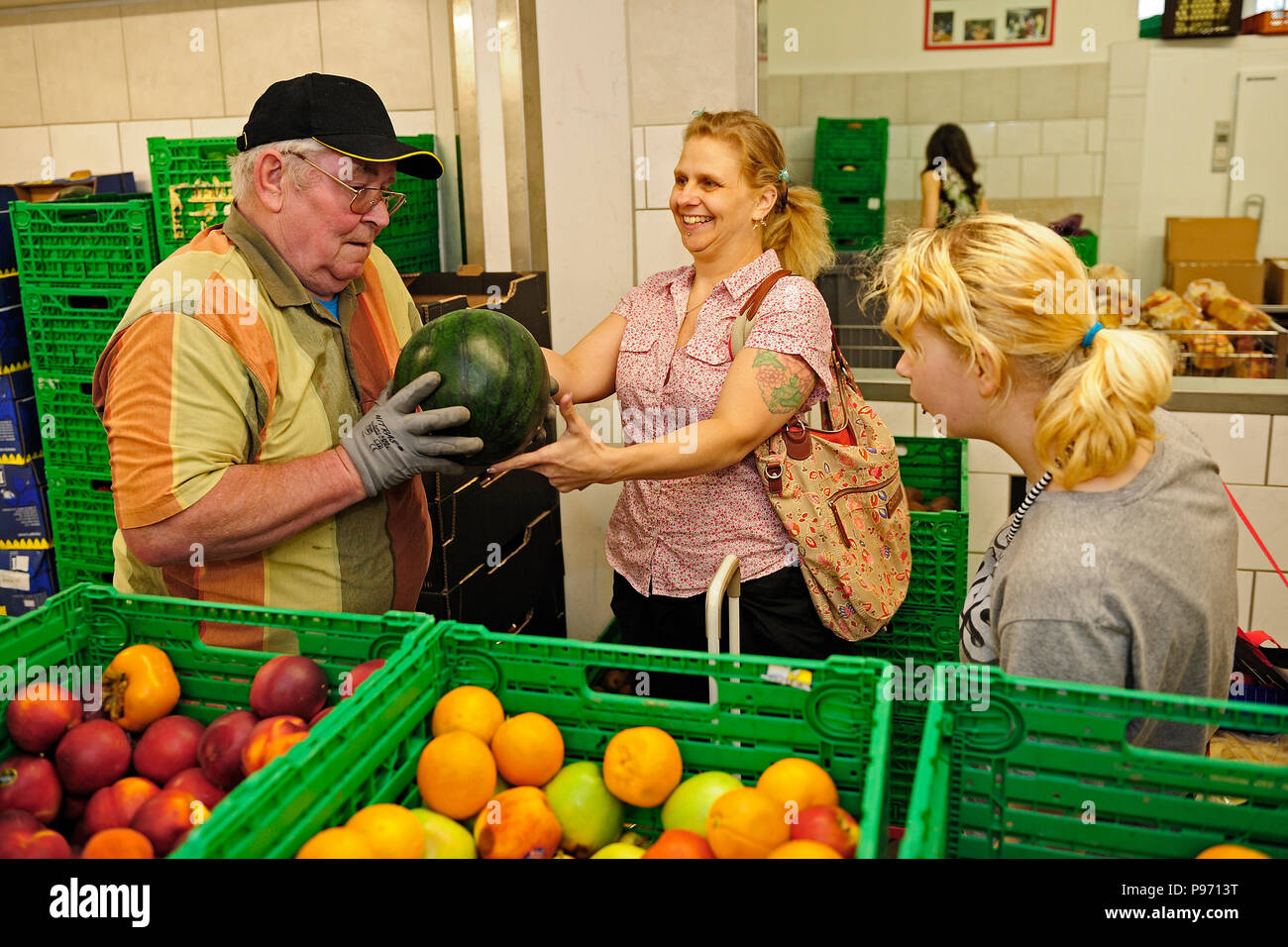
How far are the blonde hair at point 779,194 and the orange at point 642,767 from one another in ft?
4.88

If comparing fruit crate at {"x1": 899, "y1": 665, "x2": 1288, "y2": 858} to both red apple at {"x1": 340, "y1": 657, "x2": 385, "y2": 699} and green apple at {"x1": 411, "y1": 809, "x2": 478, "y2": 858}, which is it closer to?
green apple at {"x1": 411, "y1": 809, "x2": 478, "y2": 858}

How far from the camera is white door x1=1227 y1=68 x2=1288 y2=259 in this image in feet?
21.5

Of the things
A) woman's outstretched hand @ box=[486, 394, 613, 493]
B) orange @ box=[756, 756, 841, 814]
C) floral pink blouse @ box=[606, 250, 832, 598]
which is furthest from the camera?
floral pink blouse @ box=[606, 250, 832, 598]

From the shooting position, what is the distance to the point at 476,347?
168 cm

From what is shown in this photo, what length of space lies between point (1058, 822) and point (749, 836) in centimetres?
32

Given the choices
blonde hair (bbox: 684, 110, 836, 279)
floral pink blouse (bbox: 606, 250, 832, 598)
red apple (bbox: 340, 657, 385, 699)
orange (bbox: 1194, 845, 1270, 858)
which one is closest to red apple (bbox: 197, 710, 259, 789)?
red apple (bbox: 340, 657, 385, 699)

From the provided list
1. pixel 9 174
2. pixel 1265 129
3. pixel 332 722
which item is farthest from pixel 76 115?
pixel 1265 129

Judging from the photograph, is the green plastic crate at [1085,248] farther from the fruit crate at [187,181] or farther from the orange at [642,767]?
the orange at [642,767]

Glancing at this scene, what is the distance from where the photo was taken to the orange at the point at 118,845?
1013mm

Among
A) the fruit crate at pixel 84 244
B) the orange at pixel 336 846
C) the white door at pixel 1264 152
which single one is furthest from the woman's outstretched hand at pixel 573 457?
the white door at pixel 1264 152

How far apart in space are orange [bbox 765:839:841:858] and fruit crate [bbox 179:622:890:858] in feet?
0.15

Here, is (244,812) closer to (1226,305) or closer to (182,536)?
(182,536)

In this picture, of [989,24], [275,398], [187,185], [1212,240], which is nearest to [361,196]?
[275,398]

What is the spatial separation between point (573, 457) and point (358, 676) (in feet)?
2.99
